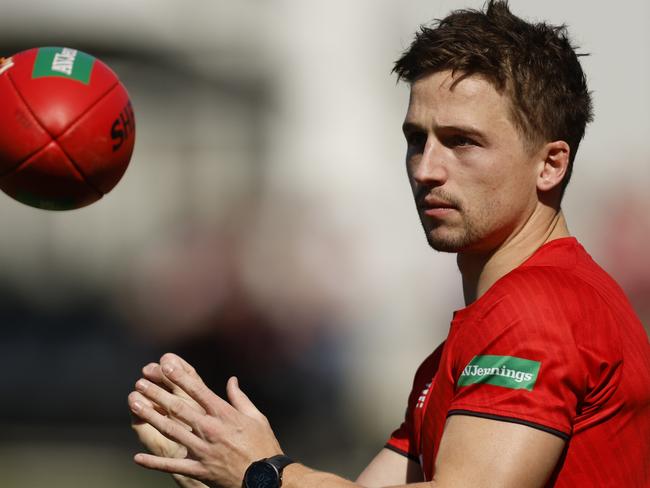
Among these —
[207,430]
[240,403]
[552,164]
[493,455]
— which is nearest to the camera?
[493,455]

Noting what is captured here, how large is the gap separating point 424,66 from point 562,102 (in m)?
0.45

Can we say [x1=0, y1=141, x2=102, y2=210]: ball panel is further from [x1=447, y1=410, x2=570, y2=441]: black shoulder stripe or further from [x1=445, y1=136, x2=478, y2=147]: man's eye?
[x1=447, y1=410, x2=570, y2=441]: black shoulder stripe

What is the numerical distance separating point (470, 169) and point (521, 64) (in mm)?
361

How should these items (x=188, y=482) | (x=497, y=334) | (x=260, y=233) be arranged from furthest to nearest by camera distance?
1. (x=260, y=233)
2. (x=188, y=482)
3. (x=497, y=334)

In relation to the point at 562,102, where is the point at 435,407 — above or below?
below

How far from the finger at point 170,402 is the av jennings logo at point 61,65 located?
1127 mm

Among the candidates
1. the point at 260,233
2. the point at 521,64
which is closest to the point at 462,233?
the point at 521,64

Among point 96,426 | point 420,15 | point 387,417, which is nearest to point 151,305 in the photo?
point 96,426

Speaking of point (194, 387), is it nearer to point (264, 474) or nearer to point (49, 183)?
point (264, 474)

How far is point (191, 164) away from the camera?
12781mm

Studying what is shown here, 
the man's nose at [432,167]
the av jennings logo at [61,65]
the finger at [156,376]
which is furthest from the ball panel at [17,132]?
the man's nose at [432,167]

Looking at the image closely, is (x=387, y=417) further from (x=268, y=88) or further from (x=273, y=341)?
(x=268, y=88)

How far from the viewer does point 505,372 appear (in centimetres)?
309

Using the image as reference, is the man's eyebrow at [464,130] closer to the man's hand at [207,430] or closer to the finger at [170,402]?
the man's hand at [207,430]
